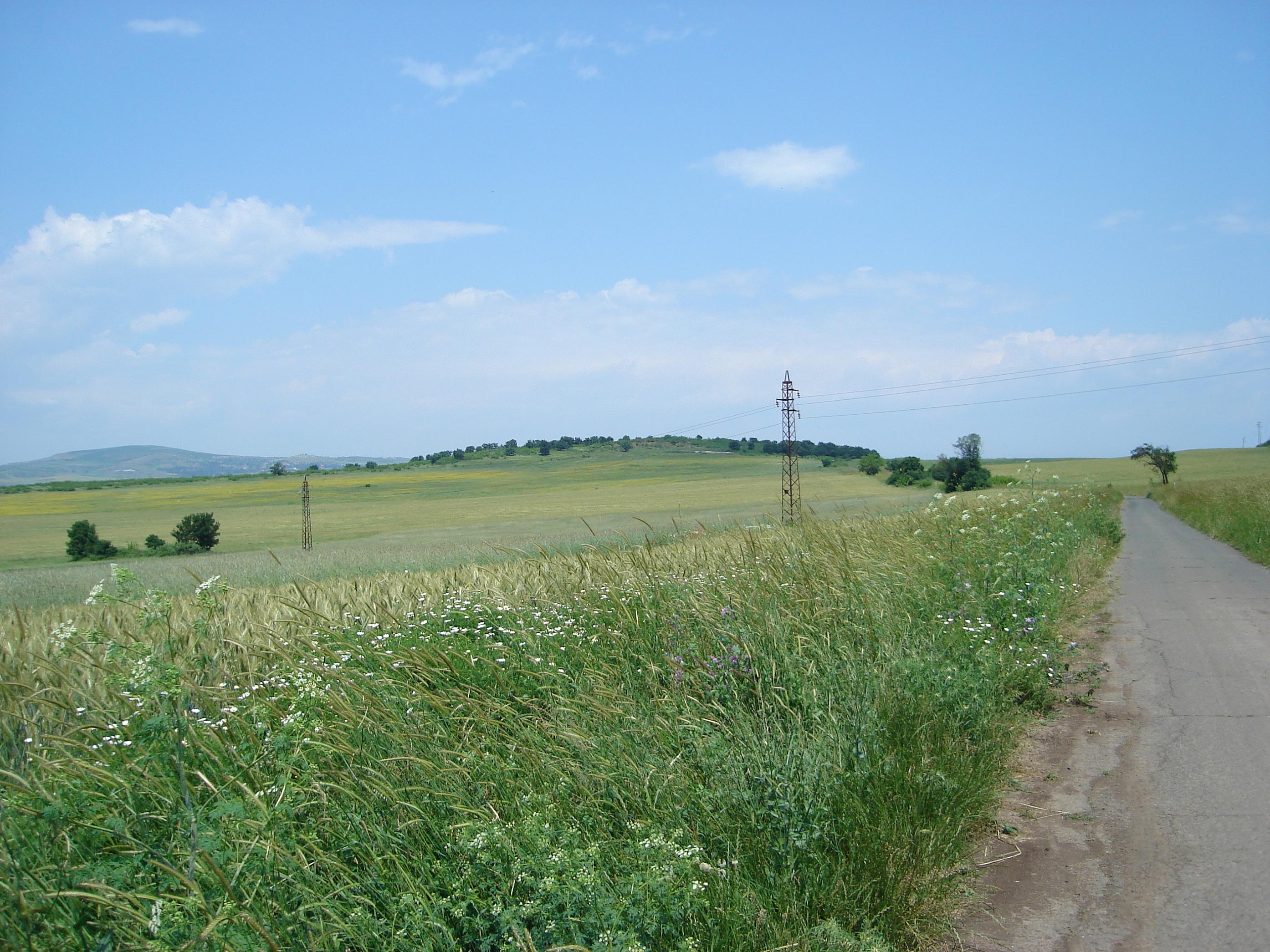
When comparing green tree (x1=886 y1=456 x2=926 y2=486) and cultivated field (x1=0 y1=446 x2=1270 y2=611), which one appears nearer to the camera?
cultivated field (x1=0 y1=446 x2=1270 y2=611)

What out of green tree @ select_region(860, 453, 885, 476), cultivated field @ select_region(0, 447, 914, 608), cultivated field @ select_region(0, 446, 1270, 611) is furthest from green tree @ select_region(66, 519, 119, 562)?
green tree @ select_region(860, 453, 885, 476)

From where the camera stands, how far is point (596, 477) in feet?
333

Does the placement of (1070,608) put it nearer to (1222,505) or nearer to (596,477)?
(1222,505)

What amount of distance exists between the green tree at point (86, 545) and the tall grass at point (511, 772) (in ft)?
153

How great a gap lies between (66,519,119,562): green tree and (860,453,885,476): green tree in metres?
74.4

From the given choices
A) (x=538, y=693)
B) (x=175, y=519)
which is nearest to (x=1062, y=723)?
(x=538, y=693)

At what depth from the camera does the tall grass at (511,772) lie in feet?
8.73

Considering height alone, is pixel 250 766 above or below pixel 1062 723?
above

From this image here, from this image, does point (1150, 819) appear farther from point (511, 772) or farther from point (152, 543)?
point (152, 543)

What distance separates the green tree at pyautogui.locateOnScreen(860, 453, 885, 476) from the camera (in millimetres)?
92750

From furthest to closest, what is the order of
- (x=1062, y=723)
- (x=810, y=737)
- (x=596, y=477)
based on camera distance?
(x=596, y=477), (x=1062, y=723), (x=810, y=737)

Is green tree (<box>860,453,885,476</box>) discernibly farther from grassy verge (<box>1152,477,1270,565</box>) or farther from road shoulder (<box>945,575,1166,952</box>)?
road shoulder (<box>945,575,1166,952</box>)

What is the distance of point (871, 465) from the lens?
306 feet

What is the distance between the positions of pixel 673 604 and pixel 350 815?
136 inches
